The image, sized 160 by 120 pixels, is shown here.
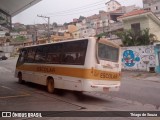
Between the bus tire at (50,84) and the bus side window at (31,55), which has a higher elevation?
the bus side window at (31,55)

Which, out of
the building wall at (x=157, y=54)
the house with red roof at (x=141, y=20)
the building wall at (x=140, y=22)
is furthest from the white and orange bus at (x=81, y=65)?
the building wall at (x=140, y=22)

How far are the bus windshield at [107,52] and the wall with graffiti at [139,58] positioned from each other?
14722mm

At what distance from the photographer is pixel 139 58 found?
27531mm

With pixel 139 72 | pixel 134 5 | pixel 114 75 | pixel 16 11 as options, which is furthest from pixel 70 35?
pixel 114 75

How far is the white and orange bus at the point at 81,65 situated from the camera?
11148 millimetres

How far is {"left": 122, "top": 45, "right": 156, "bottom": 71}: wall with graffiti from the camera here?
26.4 meters

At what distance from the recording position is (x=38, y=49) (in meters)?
15.4

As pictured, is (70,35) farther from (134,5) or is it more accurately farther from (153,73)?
(153,73)

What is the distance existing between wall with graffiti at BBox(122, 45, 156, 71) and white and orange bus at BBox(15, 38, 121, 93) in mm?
14668

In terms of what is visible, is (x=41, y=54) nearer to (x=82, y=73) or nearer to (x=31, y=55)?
(x=31, y=55)

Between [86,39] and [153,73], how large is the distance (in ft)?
52.0

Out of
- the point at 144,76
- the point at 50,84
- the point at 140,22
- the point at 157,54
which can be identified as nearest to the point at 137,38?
the point at 140,22

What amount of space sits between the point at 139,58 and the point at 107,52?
16.4 metres

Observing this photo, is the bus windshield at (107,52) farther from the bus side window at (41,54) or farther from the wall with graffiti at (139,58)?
the wall with graffiti at (139,58)
